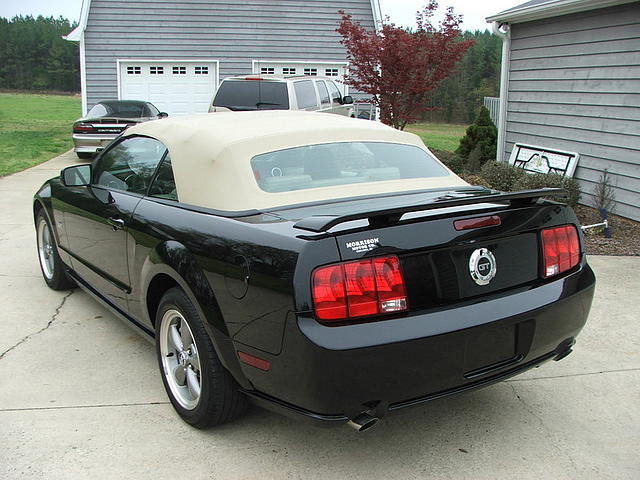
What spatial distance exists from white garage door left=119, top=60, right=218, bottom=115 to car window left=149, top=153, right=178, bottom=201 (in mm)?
16757

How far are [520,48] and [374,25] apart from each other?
10.3 metres

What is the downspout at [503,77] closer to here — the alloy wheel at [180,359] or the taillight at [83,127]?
the taillight at [83,127]

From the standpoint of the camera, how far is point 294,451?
3.16 m

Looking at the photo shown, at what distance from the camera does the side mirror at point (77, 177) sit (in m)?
4.79

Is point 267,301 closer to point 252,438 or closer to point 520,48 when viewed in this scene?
point 252,438

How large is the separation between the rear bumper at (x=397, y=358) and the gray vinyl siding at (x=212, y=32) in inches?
737

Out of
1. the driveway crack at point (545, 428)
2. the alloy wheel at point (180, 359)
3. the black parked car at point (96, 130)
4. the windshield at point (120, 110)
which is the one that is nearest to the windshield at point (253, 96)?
the black parked car at point (96, 130)

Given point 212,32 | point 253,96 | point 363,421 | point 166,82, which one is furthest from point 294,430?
point 212,32

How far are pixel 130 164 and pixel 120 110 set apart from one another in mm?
12546

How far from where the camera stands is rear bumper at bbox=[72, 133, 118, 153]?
1488cm

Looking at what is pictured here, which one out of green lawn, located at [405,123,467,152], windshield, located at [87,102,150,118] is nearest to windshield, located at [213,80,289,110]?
windshield, located at [87,102,150,118]

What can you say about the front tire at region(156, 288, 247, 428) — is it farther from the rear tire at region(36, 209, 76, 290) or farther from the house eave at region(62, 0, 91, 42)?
the house eave at region(62, 0, 91, 42)

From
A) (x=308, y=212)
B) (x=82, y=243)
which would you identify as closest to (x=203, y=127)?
(x=308, y=212)

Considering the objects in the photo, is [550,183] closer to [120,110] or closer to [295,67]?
[120,110]
